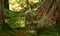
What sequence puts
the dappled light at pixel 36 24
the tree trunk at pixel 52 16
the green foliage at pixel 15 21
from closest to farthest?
the dappled light at pixel 36 24 < the tree trunk at pixel 52 16 < the green foliage at pixel 15 21

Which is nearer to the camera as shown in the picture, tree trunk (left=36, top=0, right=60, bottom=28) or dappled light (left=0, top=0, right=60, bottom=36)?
dappled light (left=0, top=0, right=60, bottom=36)

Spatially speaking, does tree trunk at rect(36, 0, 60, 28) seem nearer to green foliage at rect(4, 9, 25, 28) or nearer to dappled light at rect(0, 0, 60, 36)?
dappled light at rect(0, 0, 60, 36)

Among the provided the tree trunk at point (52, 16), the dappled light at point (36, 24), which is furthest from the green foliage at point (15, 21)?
the tree trunk at point (52, 16)

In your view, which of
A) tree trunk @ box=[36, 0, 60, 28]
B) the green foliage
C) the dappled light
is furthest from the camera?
the green foliage

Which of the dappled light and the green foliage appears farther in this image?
the green foliage

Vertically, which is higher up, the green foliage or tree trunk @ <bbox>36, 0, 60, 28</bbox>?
tree trunk @ <bbox>36, 0, 60, 28</bbox>

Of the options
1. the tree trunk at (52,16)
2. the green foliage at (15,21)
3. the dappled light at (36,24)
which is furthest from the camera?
the green foliage at (15,21)

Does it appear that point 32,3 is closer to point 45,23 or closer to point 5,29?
point 45,23

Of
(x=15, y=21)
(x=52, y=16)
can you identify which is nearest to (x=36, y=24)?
(x=52, y=16)

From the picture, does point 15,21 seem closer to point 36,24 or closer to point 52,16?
point 36,24

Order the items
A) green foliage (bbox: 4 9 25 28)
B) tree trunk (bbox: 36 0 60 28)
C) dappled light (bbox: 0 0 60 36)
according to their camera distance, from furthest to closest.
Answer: green foliage (bbox: 4 9 25 28) < tree trunk (bbox: 36 0 60 28) < dappled light (bbox: 0 0 60 36)

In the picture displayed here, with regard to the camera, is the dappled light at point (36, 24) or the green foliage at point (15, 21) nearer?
the dappled light at point (36, 24)

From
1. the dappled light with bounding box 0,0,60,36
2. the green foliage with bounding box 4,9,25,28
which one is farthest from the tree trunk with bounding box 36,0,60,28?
the green foliage with bounding box 4,9,25,28

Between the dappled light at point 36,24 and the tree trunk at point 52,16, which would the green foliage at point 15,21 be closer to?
the dappled light at point 36,24
